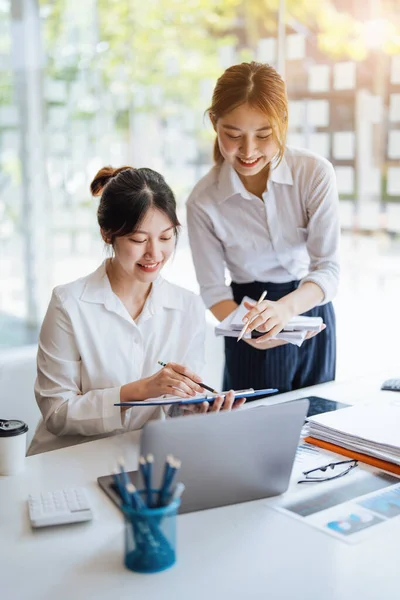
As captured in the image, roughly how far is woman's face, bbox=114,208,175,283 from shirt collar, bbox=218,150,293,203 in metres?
0.45

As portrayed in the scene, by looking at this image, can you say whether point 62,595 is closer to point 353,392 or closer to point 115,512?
point 115,512

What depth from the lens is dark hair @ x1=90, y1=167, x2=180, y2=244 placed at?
1.75m

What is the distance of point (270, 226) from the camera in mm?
2201

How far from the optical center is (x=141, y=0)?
394cm

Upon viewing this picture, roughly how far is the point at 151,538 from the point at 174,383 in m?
0.55

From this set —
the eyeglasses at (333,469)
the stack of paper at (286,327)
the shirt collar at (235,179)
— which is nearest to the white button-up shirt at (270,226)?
the shirt collar at (235,179)

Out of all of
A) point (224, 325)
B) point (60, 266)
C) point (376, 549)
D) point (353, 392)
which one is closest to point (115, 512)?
point (376, 549)

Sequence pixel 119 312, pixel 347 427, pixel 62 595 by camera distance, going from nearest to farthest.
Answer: pixel 62 595 < pixel 347 427 < pixel 119 312

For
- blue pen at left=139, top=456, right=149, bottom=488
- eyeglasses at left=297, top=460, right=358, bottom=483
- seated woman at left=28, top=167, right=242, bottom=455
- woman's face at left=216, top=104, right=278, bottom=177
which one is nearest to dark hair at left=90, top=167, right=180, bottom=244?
seated woman at left=28, top=167, right=242, bottom=455

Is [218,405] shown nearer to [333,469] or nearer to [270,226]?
[333,469]

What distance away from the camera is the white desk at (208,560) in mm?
1002

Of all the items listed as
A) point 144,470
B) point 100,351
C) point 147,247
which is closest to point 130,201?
point 147,247

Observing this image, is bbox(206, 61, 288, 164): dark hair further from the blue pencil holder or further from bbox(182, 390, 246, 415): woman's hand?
the blue pencil holder

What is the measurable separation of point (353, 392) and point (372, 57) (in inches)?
98.1
